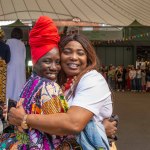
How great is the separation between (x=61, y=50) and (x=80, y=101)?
1.21ft

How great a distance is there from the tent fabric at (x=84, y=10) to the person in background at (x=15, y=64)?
411 millimetres

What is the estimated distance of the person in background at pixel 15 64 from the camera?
6.13 m

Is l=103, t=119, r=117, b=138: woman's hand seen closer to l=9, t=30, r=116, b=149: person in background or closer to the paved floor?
l=9, t=30, r=116, b=149: person in background

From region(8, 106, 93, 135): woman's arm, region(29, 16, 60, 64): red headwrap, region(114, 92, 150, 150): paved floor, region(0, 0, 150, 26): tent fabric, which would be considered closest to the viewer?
region(8, 106, 93, 135): woman's arm

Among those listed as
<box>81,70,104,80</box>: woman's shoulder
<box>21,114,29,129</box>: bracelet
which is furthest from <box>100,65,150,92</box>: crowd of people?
<box>21,114,29,129</box>: bracelet

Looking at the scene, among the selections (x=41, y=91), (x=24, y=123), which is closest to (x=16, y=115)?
(x=24, y=123)

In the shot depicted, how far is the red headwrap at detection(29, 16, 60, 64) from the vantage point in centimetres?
188

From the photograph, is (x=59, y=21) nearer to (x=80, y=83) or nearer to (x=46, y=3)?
(x=46, y=3)

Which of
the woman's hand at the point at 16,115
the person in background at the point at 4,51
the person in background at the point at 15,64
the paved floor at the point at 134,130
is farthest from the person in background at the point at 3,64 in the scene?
the woman's hand at the point at 16,115

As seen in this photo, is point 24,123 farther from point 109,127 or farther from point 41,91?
point 109,127

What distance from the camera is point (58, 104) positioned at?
5.83 feet

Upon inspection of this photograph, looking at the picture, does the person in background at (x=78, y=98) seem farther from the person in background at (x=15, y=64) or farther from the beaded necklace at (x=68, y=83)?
the person in background at (x=15, y=64)

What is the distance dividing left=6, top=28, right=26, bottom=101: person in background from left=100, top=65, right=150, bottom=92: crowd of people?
52.9 ft

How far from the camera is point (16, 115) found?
1.85 m
